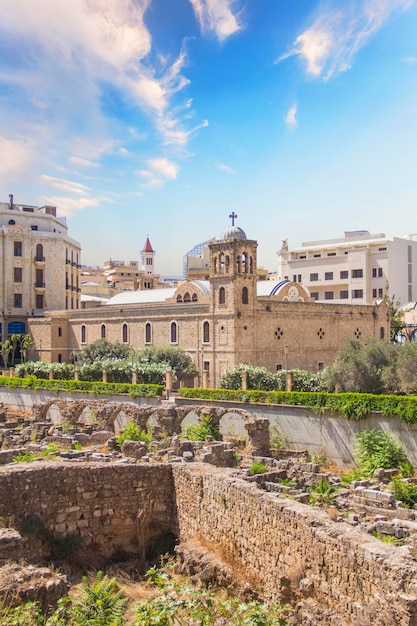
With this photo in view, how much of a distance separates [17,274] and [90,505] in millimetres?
48871

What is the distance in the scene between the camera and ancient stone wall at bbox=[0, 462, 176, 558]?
36.8ft

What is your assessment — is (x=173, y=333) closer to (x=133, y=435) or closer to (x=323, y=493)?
(x=133, y=435)

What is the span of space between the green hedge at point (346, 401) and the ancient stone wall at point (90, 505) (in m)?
12.5

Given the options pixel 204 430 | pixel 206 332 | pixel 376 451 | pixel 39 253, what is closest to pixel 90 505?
pixel 204 430

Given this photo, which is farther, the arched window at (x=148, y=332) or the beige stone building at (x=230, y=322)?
the arched window at (x=148, y=332)

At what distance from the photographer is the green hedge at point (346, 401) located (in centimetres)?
2262

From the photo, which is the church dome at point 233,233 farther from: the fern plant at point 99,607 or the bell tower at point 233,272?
the fern plant at point 99,607

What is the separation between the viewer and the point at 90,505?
39.4 ft

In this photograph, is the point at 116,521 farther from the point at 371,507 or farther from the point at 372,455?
the point at 372,455

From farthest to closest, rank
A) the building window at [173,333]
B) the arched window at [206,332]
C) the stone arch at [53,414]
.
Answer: the building window at [173,333] → the arched window at [206,332] → the stone arch at [53,414]

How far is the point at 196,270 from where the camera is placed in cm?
7300

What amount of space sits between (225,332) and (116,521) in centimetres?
2912

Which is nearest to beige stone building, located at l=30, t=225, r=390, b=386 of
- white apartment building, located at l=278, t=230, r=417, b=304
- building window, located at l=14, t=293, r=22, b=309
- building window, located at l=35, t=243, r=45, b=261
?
building window, located at l=14, t=293, r=22, b=309

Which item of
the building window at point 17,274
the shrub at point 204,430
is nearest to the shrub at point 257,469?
the shrub at point 204,430
